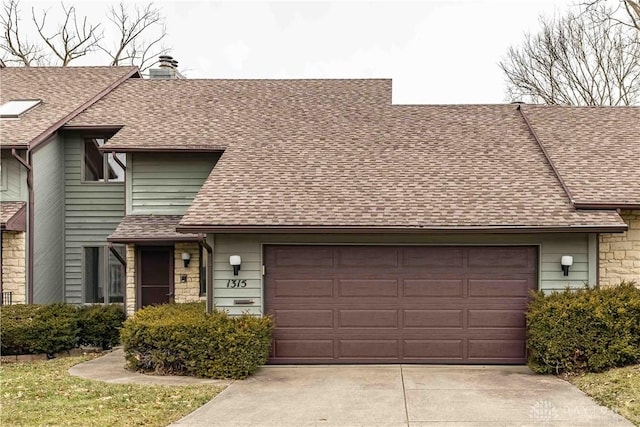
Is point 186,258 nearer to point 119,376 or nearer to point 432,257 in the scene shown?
Answer: point 119,376

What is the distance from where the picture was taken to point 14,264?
1367 cm

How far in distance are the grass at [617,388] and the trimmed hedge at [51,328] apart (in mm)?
8005

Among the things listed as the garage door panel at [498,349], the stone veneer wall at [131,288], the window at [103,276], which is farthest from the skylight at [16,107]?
the garage door panel at [498,349]

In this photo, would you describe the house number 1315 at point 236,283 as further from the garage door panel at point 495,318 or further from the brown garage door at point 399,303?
the garage door panel at point 495,318

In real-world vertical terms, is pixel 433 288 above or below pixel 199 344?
above

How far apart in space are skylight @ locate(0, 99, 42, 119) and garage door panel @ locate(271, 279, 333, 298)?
8.14 meters

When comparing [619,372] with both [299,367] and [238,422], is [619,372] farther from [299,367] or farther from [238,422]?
[238,422]

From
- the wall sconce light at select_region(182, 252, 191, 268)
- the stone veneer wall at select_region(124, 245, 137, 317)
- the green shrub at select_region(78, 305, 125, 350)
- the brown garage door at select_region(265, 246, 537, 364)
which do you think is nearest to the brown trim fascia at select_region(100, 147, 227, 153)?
the wall sconce light at select_region(182, 252, 191, 268)

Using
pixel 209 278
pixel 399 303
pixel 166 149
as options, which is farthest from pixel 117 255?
pixel 399 303

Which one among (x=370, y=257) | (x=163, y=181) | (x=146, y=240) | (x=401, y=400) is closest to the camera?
(x=401, y=400)

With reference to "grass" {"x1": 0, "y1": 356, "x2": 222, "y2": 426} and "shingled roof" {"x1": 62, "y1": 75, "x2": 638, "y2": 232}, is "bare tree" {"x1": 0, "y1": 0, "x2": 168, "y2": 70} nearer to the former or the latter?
"shingled roof" {"x1": 62, "y1": 75, "x2": 638, "y2": 232}

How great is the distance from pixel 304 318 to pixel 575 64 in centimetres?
2129

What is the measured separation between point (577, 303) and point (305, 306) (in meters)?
4.38

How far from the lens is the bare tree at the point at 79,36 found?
26.7m
